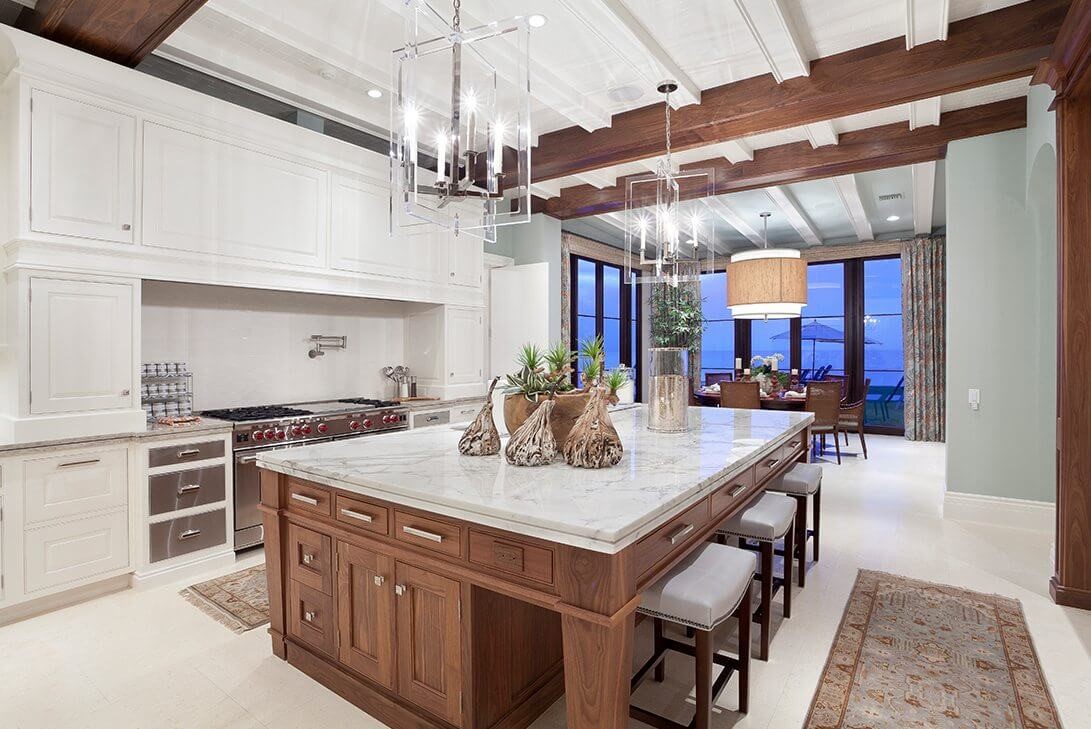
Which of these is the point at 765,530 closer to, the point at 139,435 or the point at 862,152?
the point at 139,435

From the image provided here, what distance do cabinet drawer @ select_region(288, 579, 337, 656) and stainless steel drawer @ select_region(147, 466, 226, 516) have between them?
1.40 meters

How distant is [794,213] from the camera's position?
7035 millimetres

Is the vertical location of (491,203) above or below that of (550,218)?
below

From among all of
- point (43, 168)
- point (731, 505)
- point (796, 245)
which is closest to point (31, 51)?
point (43, 168)

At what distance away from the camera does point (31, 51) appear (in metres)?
2.70

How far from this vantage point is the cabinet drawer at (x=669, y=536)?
1493 mm

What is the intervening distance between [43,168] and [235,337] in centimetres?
155

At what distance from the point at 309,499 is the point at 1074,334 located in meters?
3.65

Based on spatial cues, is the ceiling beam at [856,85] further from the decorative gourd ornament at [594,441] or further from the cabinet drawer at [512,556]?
the cabinet drawer at [512,556]

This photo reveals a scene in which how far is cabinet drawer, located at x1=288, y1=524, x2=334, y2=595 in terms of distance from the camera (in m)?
2.08

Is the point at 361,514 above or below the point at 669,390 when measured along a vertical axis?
below

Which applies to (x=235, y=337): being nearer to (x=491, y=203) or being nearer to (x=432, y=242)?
(x=432, y=242)

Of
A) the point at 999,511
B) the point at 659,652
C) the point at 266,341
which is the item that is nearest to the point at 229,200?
the point at 266,341

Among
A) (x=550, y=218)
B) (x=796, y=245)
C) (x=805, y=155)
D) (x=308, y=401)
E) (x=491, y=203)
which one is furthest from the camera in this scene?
(x=796, y=245)
